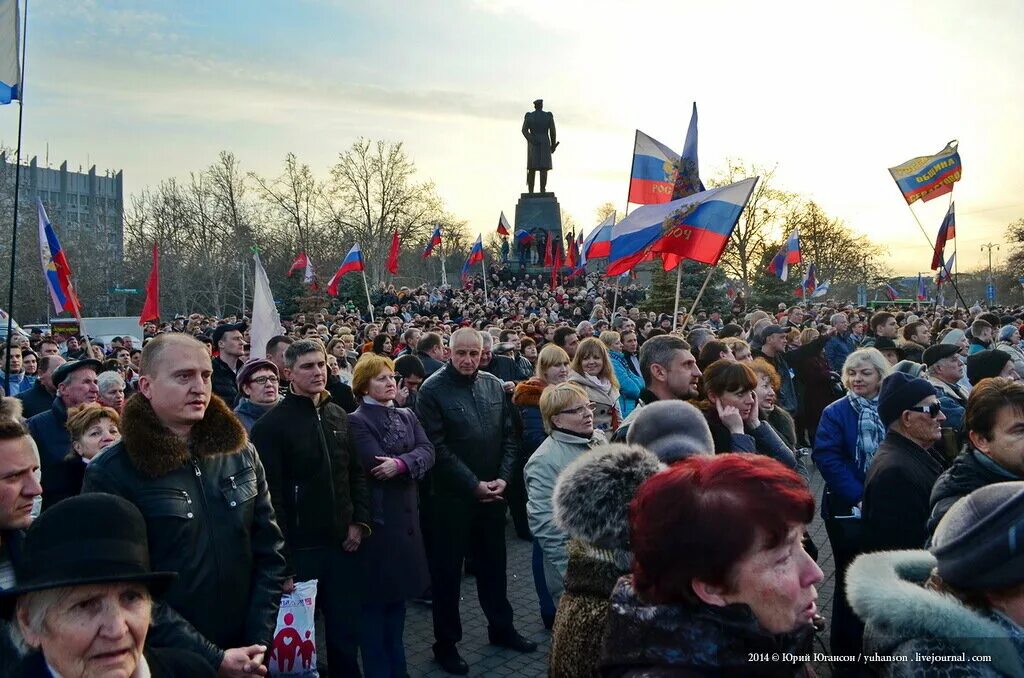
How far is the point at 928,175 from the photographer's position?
47.5ft

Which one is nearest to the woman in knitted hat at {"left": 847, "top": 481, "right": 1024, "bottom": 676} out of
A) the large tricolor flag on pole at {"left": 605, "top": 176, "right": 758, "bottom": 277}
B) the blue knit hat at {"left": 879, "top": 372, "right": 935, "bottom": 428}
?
the blue knit hat at {"left": 879, "top": 372, "right": 935, "bottom": 428}

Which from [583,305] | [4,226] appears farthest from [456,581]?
[4,226]

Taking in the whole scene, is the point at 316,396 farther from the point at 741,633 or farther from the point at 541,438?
the point at 741,633

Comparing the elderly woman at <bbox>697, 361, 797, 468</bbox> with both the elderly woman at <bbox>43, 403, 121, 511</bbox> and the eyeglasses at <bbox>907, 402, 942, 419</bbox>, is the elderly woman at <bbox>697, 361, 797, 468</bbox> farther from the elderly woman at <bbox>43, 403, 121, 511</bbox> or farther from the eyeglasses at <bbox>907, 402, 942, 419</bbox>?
the elderly woman at <bbox>43, 403, 121, 511</bbox>

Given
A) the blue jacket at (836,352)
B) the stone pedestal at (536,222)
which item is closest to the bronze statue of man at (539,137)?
the stone pedestal at (536,222)

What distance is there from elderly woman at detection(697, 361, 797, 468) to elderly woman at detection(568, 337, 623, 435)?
1.98 metres

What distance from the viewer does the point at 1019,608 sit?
5.82ft

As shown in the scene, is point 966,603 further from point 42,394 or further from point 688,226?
point 42,394

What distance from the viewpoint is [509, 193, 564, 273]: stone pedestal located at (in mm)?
37875

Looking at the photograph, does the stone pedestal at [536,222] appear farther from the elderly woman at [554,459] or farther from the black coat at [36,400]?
the elderly woman at [554,459]

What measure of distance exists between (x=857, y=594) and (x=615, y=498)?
74cm

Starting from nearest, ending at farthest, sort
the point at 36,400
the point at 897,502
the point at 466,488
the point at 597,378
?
Answer: the point at 897,502, the point at 466,488, the point at 597,378, the point at 36,400

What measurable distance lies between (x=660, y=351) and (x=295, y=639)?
2565 millimetres

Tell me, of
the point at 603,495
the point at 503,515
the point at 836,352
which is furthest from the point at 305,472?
the point at 836,352
